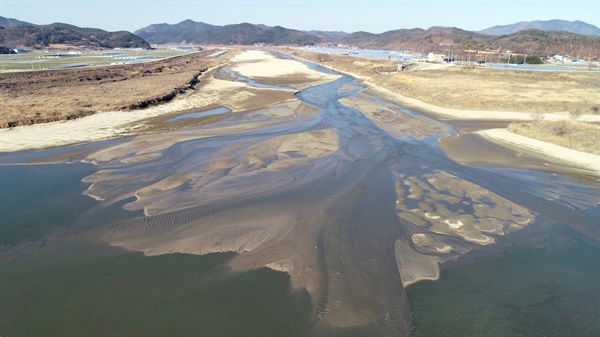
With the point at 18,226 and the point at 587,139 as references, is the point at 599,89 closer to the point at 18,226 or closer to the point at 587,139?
the point at 587,139

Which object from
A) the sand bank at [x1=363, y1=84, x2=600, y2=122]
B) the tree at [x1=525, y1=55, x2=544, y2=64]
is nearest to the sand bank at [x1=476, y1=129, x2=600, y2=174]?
the sand bank at [x1=363, y1=84, x2=600, y2=122]

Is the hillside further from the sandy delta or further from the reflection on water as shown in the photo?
the reflection on water

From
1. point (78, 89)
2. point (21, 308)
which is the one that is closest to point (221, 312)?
point (21, 308)

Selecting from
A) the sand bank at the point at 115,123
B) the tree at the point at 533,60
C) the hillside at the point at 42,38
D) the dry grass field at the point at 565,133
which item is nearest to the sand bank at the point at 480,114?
the dry grass field at the point at 565,133

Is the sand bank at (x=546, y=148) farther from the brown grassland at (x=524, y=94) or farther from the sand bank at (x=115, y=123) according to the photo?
the sand bank at (x=115, y=123)

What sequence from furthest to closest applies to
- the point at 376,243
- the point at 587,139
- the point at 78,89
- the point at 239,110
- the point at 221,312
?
1. the point at 78,89
2. the point at 239,110
3. the point at 587,139
4. the point at 376,243
5. the point at 221,312

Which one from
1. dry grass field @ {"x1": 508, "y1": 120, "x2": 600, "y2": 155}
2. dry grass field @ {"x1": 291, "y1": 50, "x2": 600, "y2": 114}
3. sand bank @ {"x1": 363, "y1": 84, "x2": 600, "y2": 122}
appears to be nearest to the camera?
dry grass field @ {"x1": 508, "y1": 120, "x2": 600, "y2": 155}
